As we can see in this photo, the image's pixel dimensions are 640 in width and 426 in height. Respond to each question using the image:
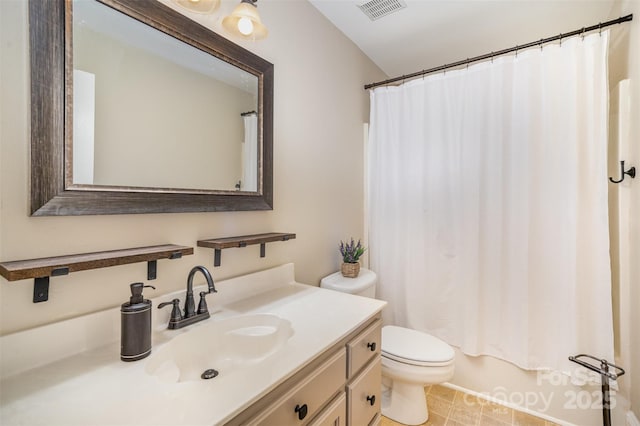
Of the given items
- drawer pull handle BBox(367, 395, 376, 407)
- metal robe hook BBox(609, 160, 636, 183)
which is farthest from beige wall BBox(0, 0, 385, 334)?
metal robe hook BBox(609, 160, 636, 183)

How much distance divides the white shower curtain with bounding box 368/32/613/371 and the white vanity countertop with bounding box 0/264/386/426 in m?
1.22

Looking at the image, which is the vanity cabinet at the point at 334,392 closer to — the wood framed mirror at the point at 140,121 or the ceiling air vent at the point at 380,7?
the wood framed mirror at the point at 140,121

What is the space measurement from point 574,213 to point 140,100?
216 cm

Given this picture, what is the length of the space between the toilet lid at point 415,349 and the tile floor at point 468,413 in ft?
1.52

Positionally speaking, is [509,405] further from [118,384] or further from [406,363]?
[118,384]

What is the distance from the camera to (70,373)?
0.73 m

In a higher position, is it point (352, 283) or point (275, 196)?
point (275, 196)

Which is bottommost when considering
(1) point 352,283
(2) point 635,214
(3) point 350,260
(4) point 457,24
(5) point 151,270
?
(1) point 352,283

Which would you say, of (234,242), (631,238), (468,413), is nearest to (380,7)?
(234,242)

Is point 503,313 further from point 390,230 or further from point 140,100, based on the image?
point 140,100

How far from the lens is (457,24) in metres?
1.88

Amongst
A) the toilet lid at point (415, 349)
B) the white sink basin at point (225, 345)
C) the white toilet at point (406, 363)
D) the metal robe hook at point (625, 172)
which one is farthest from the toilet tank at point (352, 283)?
the metal robe hook at point (625, 172)

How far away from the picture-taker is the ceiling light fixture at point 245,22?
1.06m

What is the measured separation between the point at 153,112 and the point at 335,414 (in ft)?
4.05
